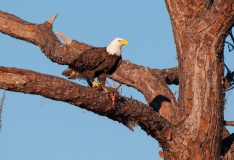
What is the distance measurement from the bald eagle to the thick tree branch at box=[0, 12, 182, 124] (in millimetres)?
192

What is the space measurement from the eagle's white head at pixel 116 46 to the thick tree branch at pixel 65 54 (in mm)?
589

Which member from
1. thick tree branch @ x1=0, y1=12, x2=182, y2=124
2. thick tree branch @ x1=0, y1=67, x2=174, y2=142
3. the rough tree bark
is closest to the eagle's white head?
thick tree branch @ x1=0, y1=12, x2=182, y2=124

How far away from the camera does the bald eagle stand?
321 inches

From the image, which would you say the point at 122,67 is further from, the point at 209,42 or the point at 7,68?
the point at 7,68

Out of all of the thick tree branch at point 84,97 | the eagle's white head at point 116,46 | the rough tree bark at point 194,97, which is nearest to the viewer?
the thick tree branch at point 84,97

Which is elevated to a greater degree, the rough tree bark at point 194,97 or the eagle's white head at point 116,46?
the eagle's white head at point 116,46

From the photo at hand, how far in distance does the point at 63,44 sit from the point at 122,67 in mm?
1180

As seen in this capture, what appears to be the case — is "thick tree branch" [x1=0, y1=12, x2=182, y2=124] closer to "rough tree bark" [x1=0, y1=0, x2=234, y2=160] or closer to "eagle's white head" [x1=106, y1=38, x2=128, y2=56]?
"eagle's white head" [x1=106, y1=38, x2=128, y2=56]

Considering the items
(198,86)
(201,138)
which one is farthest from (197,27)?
(201,138)

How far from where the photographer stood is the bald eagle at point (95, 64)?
815 centimetres

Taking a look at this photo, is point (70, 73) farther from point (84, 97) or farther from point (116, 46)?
point (84, 97)

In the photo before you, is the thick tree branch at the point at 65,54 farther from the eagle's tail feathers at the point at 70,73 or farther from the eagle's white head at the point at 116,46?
the eagle's white head at the point at 116,46

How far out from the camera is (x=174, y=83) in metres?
9.41

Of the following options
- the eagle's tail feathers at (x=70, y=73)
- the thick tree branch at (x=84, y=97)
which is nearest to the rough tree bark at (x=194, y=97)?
the thick tree branch at (x=84, y=97)
